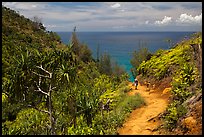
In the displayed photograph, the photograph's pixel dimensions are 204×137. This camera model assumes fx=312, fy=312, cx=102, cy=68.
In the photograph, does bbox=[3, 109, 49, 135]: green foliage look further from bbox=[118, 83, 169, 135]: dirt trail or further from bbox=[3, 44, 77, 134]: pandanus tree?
bbox=[118, 83, 169, 135]: dirt trail

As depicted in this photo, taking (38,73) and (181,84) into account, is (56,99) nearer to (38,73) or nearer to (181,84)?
(38,73)

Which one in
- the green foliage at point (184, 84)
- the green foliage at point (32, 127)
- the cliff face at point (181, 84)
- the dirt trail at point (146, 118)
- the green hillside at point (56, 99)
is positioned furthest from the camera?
the green foliage at point (184, 84)

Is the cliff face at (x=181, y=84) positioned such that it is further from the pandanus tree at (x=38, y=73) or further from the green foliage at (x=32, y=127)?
the green foliage at (x=32, y=127)

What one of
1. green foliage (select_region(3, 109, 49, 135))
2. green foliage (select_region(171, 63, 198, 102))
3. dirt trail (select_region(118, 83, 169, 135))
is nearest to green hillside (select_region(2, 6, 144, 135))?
green foliage (select_region(3, 109, 49, 135))

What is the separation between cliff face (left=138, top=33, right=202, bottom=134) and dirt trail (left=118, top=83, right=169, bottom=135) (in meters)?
0.40

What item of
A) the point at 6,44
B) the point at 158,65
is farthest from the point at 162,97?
the point at 6,44

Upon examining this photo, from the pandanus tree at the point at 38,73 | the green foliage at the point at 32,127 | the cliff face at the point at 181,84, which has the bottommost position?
the green foliage at the point at 32,127

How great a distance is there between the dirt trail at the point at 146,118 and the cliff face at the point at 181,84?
0.40 m

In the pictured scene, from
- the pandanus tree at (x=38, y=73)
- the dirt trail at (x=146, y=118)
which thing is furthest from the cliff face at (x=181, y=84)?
the pandanus tree at (x=38, y=73)

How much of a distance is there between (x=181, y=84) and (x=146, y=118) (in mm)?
1447

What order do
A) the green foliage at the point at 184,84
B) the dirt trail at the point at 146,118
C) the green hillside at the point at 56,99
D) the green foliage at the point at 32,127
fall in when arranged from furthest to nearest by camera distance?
the green foliage at the point at 184,84, the dirt trail at the point at 146,118, the green foliage at the point at 32,127, the green hillside at the point at 56,99

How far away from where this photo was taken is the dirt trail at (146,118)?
7.73 metres

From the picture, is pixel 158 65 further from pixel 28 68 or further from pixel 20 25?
pixel 20 25

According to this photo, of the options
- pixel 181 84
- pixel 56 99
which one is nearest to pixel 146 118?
pixel 181 84
